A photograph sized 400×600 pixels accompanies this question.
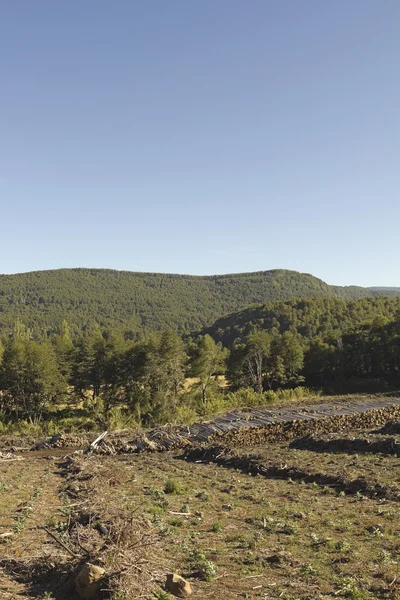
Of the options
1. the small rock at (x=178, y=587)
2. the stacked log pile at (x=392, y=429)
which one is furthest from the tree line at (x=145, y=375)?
the small rock at (x=178, y=587)

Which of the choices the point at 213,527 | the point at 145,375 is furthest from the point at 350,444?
the point at 145,375

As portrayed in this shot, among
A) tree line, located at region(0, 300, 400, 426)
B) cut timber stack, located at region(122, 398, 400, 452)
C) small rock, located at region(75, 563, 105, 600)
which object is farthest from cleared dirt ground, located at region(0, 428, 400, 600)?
tree line, located at region(0, 300, 400, 426)

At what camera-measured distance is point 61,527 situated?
11.3 metres

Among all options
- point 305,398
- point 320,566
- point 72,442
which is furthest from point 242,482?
point 305,398

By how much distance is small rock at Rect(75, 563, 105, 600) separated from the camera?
25.6ft

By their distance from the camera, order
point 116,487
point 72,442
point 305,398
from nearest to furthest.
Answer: point 116,487 < point 72,442 < point 305,398

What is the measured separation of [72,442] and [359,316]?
10775cm

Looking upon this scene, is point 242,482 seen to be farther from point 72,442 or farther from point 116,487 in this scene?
point 72,442

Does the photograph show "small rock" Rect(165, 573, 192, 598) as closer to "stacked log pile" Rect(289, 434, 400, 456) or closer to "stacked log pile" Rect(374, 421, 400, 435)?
"stacked log pile" Rect(289, 434, 400, 456)

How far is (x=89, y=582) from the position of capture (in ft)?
25.7

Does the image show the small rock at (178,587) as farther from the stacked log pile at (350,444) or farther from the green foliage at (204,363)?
the green foliage at (204,363)

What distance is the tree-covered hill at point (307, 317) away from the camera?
120 metres

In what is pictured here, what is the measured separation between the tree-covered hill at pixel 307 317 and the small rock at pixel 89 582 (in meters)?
105

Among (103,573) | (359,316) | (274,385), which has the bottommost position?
(274,385)
